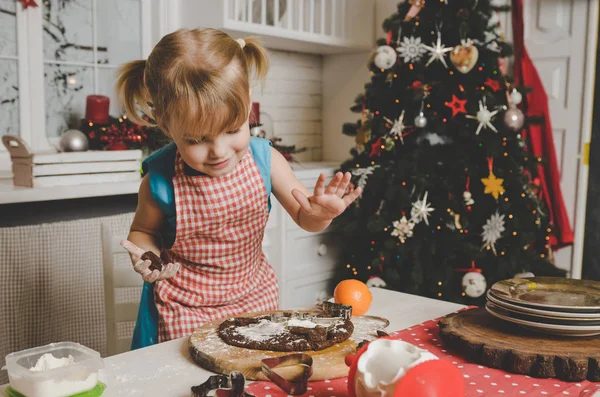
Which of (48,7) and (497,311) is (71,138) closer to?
(48,7)

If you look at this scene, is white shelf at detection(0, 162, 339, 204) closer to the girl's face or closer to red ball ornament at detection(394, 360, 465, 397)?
the girl's face

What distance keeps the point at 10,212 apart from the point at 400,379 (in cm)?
221

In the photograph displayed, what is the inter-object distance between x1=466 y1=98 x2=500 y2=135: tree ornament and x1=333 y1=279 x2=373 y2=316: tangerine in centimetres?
196

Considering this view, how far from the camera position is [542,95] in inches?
135

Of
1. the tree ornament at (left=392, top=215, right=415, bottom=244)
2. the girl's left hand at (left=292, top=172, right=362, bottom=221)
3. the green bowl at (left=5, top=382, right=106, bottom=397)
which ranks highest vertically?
the girl's left hand at (left=292, top=172, right=362, bottom=221)

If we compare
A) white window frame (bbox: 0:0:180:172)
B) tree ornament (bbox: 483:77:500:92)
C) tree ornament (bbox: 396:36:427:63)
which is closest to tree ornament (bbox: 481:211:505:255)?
tree ornament (bbox: 483:77:500:92)

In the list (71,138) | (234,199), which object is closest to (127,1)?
(71,138)

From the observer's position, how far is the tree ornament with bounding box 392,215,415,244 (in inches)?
119

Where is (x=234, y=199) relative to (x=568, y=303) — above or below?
above

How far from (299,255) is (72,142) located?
141 centimetres

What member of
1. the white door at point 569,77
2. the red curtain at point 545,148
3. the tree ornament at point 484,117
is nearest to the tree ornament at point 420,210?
the tree ornament at point 484,117

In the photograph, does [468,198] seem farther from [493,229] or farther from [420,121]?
[420,121]

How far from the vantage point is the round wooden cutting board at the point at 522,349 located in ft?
3.02

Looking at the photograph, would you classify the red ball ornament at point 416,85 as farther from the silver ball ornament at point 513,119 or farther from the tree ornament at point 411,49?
the silver ball ornament at point 513,119
